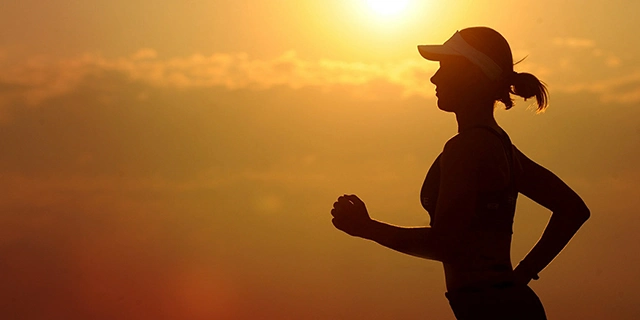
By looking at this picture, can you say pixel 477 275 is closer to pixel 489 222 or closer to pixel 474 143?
pixel 489 222

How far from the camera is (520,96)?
5.75 meters

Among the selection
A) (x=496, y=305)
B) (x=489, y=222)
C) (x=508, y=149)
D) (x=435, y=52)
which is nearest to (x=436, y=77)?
(x=435, y=52)

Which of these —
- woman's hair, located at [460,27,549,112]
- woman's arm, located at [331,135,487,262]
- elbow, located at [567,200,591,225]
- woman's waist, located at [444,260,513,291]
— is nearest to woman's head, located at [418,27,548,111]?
woman's hair, located at [460,27,549,112]

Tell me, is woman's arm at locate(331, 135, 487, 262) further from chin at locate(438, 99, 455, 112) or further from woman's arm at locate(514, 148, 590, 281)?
woman's arm at locate(514, 148, 590, 281)

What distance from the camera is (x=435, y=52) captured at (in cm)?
569

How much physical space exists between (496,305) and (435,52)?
4.46 feet

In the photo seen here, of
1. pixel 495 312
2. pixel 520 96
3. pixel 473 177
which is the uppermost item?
pixel 520 96

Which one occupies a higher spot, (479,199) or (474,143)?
(474,143)

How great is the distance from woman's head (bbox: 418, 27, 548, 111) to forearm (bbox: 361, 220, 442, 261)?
78cm

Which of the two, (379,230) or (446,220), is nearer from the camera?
(446,220)

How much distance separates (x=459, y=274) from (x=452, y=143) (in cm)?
65

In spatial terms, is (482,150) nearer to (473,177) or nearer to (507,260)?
(473,177)

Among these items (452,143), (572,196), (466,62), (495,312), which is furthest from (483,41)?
(495,312)

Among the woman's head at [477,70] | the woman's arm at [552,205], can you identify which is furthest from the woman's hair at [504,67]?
the woman's arm at [552,205]
